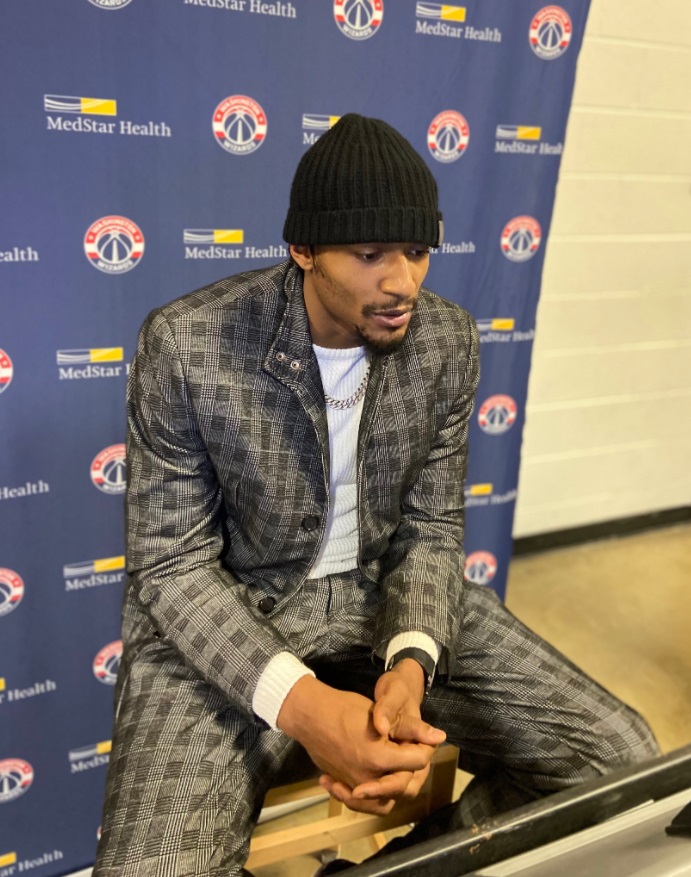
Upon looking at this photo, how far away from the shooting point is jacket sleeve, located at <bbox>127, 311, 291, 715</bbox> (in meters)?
1.04

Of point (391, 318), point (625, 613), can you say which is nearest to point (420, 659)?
point (391, 318)

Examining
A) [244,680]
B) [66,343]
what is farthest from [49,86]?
[244,680]

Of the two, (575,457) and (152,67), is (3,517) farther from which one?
(575,457)

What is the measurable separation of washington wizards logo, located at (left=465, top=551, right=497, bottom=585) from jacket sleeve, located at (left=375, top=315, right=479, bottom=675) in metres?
0.91

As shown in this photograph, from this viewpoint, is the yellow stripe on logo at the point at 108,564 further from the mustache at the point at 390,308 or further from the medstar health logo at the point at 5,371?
the mustache at the point at 390,308

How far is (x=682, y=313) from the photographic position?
268 centimetres

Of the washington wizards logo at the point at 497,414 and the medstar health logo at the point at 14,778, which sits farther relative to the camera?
the washington wizards logo at the point at 497,414

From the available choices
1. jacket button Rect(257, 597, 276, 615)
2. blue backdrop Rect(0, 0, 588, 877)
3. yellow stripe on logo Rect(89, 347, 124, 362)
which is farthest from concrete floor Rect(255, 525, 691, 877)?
yellow stripe on logo Rect(89, 347, 124, 362)

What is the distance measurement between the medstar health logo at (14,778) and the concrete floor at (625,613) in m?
0.56

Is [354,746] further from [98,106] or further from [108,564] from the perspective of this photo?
[98,106]

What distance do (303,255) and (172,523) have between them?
41 centimetres

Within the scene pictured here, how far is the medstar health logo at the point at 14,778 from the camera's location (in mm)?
1630

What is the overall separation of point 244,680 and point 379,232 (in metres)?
0.59

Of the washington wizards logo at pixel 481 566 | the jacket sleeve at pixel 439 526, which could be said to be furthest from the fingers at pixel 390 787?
the washington wizards logo at pixel 481 566
